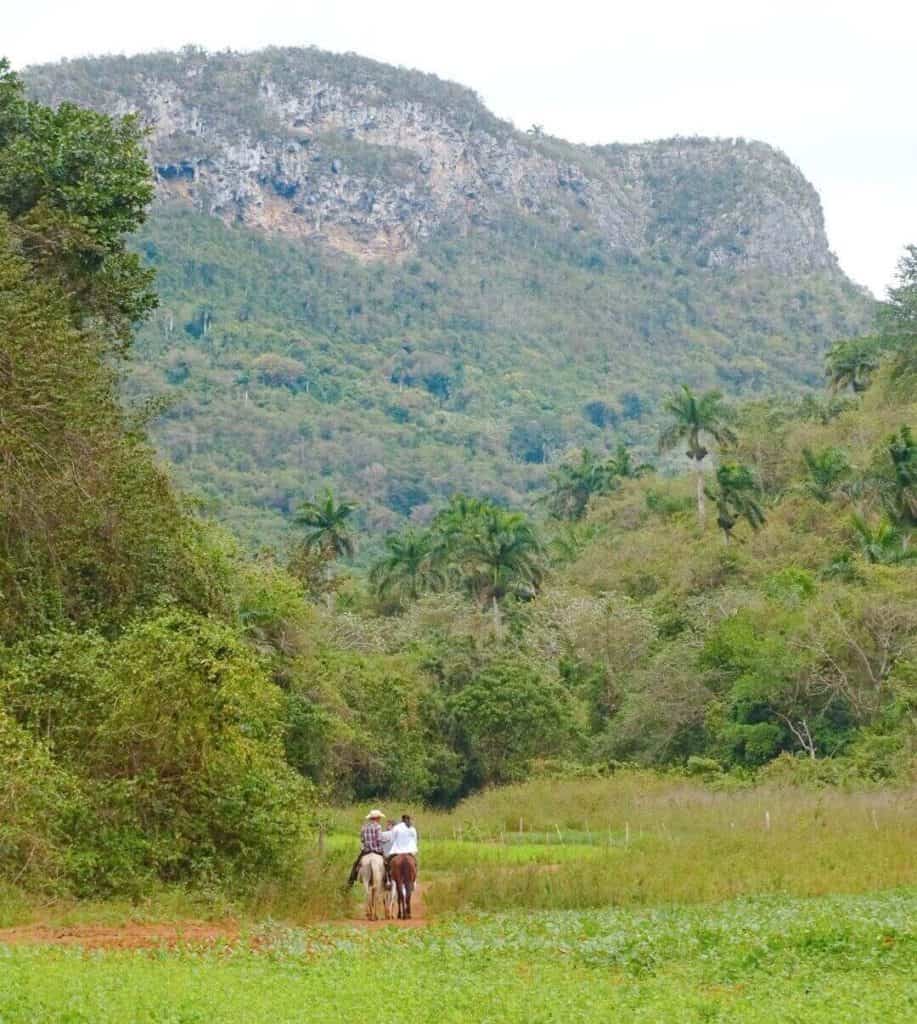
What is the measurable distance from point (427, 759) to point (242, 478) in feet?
251

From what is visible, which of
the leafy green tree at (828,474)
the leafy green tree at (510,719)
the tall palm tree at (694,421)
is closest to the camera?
the leafy green tree at (510,719)

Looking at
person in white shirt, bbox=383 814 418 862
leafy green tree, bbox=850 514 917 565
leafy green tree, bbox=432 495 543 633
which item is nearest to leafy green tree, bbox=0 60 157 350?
person in white shirt, bbox=383 814 418 862

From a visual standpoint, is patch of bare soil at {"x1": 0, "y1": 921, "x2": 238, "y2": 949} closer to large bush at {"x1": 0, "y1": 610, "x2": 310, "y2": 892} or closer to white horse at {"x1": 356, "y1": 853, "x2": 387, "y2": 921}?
large bush at {"x1": 0, "y1": 610, "x2": 310, "y2": 892}

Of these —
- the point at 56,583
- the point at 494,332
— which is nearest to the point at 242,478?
the point at 494,332

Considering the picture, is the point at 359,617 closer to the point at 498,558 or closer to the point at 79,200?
the point at 498,558

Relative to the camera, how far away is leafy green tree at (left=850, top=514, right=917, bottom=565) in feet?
188

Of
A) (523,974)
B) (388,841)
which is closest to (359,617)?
(388,841)

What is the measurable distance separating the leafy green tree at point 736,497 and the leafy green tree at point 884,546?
1153 cm

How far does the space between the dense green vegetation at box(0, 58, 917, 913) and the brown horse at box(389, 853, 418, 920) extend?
5.80 ft

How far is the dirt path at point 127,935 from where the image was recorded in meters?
17.0

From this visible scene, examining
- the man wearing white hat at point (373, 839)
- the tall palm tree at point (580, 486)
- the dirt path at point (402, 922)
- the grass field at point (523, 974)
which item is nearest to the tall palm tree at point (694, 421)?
the tall palm tree at point (580, 486)

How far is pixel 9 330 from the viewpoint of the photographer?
25.5 metres

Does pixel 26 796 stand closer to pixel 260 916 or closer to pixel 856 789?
pixel 260 916

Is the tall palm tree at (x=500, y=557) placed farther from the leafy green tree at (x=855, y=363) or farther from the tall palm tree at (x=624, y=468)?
the tall palm tree at (x=624, y=468)
